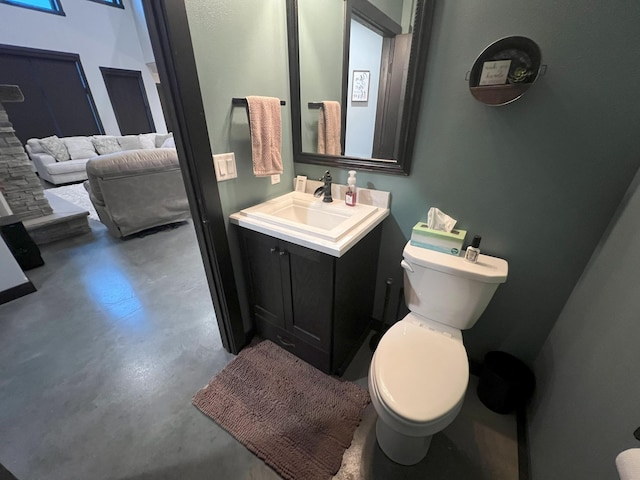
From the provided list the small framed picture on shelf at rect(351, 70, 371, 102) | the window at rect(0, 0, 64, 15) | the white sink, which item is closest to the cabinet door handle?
the white sink

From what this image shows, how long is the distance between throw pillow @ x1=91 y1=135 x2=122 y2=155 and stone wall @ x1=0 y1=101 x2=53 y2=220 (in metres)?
3.12

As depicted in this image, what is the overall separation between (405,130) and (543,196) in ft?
2.00

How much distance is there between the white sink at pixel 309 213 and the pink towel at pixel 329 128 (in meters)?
0.29

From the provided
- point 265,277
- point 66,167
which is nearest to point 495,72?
point 265,277

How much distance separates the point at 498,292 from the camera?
1238mm

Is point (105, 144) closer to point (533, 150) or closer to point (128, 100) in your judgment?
point (128, 100)

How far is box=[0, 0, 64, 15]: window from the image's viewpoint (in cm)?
448

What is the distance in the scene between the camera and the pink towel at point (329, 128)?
4.67ft

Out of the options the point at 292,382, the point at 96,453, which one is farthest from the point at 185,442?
the point at 292,382

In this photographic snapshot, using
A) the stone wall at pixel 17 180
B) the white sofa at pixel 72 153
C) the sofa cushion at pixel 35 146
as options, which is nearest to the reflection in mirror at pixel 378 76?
the stone wall at pixel 17 180

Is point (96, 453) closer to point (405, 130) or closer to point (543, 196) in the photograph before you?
point (405, 130)

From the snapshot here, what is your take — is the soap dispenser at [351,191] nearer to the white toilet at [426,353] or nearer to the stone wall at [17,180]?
the white toilet at [426,353]

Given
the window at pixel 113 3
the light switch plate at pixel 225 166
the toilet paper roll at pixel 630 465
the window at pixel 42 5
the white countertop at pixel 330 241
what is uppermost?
the window at pixel 113 3

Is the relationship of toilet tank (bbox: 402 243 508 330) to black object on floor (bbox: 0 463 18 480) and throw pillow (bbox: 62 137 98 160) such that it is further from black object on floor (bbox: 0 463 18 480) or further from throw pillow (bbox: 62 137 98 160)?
throw pillow (bbox: 62 137 98 160)
